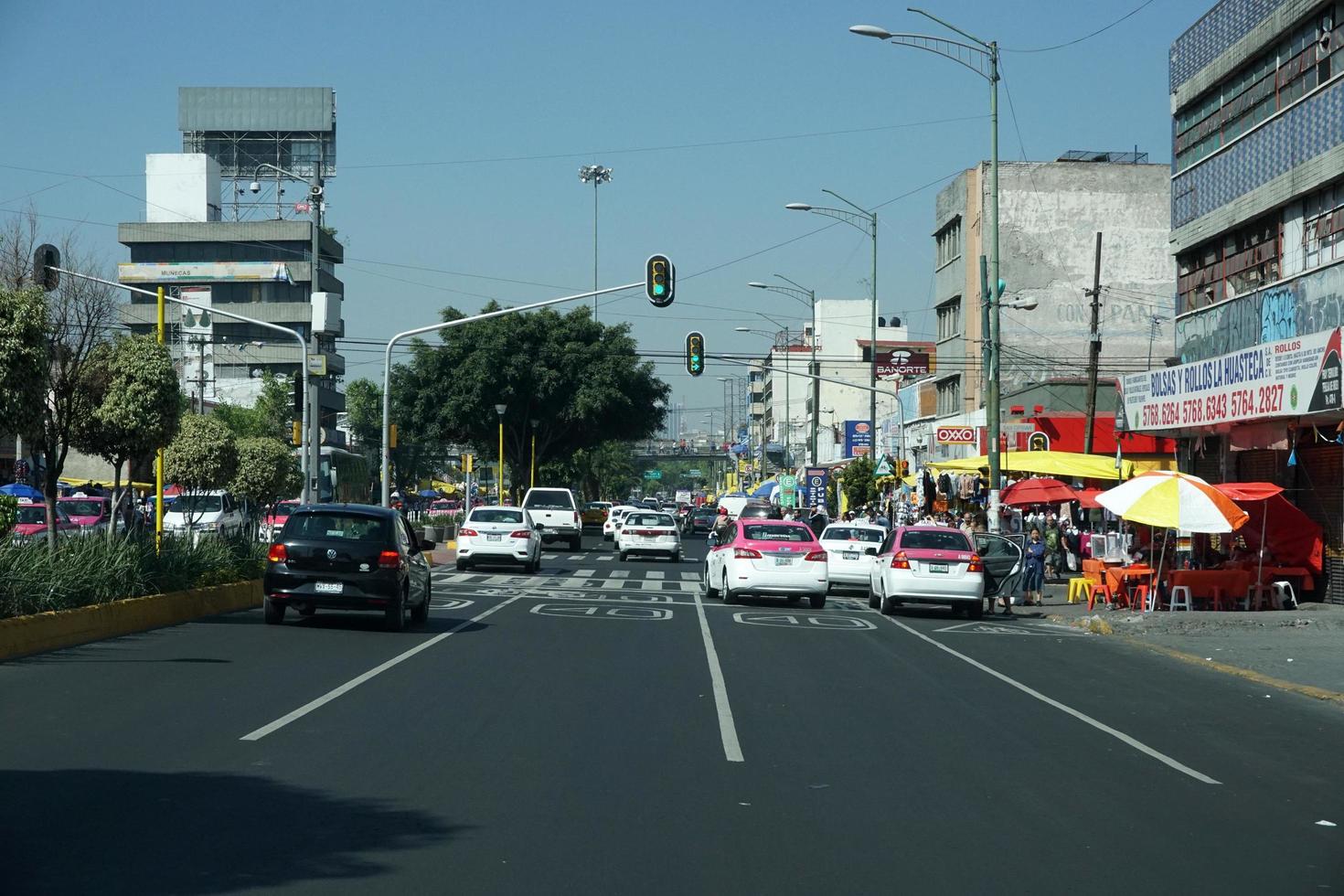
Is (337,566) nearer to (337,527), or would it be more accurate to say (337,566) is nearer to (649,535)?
(337,527)

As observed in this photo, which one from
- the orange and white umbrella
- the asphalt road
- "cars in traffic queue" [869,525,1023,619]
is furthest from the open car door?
the asphalt road

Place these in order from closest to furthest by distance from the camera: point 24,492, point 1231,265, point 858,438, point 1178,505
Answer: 1. point 1178,505
2. point 1231,265
3. point 24,492
4. point 858,438

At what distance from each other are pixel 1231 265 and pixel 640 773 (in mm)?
27077

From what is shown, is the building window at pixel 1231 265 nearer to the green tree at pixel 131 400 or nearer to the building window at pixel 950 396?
the green tree at pixel 131 400

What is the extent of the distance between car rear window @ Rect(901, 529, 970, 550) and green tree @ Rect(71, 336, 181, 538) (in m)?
12.5

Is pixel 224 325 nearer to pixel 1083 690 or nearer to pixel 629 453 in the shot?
pixel 629 453

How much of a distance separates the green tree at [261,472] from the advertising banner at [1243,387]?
3083cm

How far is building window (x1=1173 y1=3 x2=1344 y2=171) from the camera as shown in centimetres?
2788

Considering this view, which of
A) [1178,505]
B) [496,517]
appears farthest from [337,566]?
[496,517]

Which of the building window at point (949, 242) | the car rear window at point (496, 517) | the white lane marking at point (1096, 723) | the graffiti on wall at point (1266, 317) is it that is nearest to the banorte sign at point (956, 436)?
the graffiti on wall at point (1266, 317)

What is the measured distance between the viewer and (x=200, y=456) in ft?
146

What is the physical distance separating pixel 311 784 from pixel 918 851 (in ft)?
11.9

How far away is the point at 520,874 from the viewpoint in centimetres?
695

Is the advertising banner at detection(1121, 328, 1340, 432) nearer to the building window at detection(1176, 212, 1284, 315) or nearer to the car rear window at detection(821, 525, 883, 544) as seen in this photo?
the building window at detection(1176, 212, 1284, 315)
